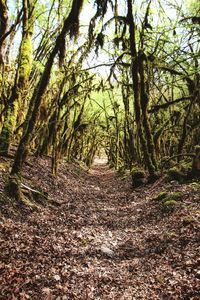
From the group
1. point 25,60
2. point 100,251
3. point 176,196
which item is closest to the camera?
point 100,251

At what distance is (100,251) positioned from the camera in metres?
7.37

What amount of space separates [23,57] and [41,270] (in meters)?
9.60

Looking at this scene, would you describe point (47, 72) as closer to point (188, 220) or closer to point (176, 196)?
point (176, 196)

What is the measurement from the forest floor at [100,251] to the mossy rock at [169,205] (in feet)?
0.41

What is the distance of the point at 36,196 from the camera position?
1071 centimetres

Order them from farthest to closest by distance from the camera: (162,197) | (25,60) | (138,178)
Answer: (138,178), (25,60), (162,197)

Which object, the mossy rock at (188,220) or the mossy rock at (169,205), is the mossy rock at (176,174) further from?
the mossy rock at (188,220)

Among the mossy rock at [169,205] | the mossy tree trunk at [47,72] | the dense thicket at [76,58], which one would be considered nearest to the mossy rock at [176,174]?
the dense thicket at [76,58]

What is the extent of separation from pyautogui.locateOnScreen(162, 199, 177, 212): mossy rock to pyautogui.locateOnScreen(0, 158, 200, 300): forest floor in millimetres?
126

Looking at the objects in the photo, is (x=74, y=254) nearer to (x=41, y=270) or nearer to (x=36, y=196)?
(x=41, y=270)

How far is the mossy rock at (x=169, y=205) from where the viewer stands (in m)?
9.66

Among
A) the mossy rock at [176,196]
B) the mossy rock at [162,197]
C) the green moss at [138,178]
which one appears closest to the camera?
the mossy rock at [176,196]

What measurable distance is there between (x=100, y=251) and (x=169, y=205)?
10.9ft

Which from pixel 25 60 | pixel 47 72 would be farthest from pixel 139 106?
pixel 47 72
